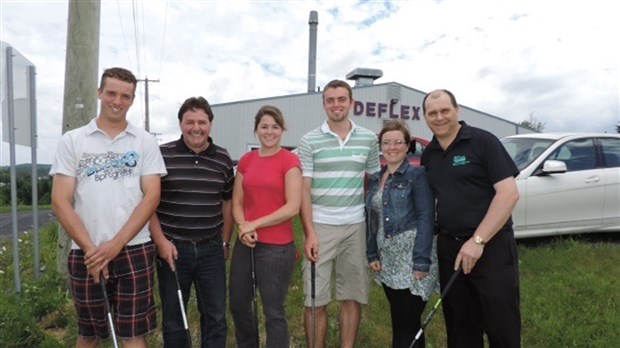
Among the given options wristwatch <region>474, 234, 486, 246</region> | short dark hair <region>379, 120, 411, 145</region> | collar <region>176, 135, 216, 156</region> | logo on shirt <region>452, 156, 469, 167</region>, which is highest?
short dark hair <region>379, 120, 411, 145</region>

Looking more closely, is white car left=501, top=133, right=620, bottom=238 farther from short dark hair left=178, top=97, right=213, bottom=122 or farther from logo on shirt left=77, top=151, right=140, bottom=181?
logo on shirt left=77, top=151, right=140, bottom=181

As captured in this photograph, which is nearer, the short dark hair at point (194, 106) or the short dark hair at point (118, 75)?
the short dark hair at point (118, 75)

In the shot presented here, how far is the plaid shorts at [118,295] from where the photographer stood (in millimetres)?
2834

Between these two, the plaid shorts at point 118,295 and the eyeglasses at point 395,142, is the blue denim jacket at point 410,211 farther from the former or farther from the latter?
the plaid shorts at point 118,295

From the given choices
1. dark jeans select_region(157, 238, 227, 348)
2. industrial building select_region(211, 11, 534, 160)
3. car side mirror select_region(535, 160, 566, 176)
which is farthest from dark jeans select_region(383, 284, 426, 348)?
industrial building select_region(211, 11, 534, 160)

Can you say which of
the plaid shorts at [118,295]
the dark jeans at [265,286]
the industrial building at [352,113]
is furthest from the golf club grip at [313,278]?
the industrial building at [352,113]

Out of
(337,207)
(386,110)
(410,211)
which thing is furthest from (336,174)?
(386,110)

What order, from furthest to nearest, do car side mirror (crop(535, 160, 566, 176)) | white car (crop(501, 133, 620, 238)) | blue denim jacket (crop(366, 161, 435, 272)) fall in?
white car (crop(501, 133, 620, 238)) → car side mirror (crop(535, 160, 566, 176)) → blue denim jacket (crop(366, 161, 435, 272))

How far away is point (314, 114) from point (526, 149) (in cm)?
1667

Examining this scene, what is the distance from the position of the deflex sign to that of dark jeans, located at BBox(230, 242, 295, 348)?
20.4 meters

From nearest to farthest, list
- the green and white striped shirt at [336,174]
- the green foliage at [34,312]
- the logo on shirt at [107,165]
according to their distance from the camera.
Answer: the logo on shirt at [107,165], the green and white striped shirt at [336,174], the green foliage at [34,312]

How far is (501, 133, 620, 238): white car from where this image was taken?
253 inches

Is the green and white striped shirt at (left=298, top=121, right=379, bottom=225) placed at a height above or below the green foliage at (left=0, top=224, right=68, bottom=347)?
above

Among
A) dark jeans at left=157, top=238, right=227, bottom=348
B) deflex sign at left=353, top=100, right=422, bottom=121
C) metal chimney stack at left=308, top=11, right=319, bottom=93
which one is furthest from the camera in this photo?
metal chimney stack at left=308, top=11, right=319, bottom=93
